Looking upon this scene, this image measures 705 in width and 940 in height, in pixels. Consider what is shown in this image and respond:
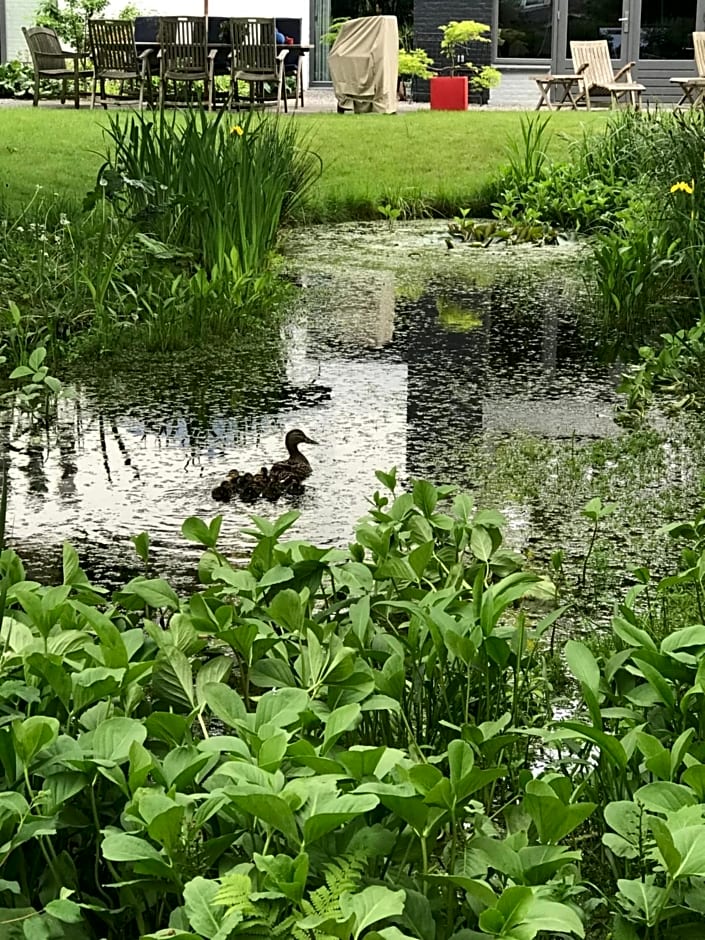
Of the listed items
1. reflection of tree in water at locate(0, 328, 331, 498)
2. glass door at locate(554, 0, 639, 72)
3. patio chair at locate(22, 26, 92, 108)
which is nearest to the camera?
reflection of tree in water at locate(0, 328, 331, 498)

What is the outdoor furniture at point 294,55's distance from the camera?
16.1m

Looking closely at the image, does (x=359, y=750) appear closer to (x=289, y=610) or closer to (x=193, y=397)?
(x=289, y=610)

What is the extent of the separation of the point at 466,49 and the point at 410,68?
1809 millimetres

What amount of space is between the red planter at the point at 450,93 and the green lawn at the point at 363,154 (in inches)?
98.6

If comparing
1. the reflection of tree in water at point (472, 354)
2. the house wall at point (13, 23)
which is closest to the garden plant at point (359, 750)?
the reflection of tree in water at point (472, 354)

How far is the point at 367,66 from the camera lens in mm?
15312

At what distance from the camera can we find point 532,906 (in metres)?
1.27

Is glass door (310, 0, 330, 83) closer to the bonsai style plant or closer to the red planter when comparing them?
the bonsai style plant

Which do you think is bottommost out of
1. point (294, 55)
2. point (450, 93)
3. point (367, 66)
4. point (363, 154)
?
point (363, 154)

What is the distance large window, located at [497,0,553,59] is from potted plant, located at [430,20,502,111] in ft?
1.64

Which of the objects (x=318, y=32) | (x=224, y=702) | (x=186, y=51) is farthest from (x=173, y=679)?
(x=318, y=32)

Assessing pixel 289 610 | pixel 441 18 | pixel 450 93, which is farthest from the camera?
pixel 441 18

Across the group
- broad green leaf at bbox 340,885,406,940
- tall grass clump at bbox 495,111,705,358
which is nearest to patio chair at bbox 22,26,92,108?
tall grass clump at bbox 495,111,705,358

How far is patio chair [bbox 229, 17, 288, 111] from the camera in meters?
14.9
